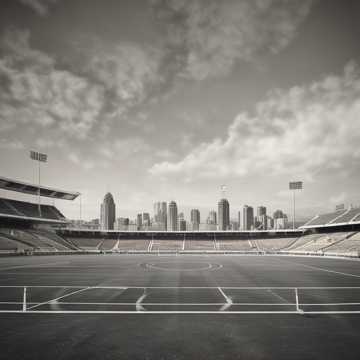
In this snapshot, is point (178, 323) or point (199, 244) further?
point (199, 244)

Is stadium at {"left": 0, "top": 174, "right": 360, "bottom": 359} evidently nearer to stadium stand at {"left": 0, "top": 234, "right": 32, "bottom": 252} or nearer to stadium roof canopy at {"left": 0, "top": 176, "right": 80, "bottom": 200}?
stadium stand at {"left": 0, "top": 234, "right": 32, "bottom": 252}

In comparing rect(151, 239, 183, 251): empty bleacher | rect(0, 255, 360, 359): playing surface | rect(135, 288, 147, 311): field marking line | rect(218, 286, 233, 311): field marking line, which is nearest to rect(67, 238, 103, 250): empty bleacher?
rect(151, 239, 183, 251): empty bleacher

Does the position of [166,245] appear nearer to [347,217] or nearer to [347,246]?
[347,246]

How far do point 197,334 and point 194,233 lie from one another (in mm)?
92232

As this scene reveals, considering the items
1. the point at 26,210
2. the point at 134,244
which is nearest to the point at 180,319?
the point at 134,244

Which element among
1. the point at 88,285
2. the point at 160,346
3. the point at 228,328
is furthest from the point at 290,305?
the point at 88,285

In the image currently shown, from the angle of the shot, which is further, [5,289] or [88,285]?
[88,285]

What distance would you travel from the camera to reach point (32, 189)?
86.5 m

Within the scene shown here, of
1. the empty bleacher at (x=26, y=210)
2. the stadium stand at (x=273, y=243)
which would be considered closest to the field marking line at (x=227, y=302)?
the empty bleacher at (x=26, y=210)

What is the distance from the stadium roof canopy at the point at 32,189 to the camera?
77.6 meters

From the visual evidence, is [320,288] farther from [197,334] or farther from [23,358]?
[23,358]

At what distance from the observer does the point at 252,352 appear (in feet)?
29.8

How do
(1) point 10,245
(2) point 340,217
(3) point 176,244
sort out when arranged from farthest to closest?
(3) point 176,244, (2) point 340,217, (1) point 10,245

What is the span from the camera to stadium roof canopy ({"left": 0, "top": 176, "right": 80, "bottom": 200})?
7756cm
